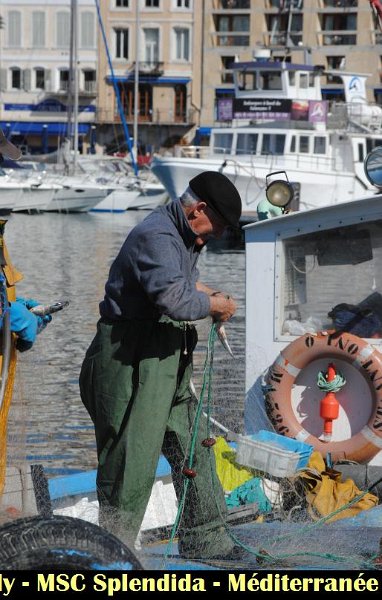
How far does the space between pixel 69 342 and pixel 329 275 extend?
29.1 feet

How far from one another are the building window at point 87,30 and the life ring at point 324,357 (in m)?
70.3

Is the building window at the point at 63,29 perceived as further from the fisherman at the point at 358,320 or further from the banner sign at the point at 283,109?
Result: the fisherman at the point at 358,320

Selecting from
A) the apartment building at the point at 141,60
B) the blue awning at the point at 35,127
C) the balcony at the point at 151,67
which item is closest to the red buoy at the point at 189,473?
the apartment building at the point at 141,60

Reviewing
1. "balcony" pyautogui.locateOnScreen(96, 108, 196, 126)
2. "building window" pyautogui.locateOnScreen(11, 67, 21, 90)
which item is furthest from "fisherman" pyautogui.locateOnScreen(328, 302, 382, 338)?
"building window" pyautogui.locateOnScreen(11, 67, 21, 90)

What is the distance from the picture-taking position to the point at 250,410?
695cm

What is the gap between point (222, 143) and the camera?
1447 inches

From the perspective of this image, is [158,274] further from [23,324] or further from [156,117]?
[156,117]

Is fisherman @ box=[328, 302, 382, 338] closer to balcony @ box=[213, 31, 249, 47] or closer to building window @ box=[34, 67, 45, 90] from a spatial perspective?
balcony @ box=[213, 31, 249, 47]

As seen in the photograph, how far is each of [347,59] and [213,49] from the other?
27.9ft

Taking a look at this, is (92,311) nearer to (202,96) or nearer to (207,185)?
(207,185)

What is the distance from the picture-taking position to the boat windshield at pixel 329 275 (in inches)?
260

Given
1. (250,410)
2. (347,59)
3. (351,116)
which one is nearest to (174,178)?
(351,116)

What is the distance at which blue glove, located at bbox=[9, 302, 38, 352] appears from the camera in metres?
4.53
